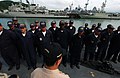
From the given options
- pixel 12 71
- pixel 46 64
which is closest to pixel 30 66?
pixel 12 71

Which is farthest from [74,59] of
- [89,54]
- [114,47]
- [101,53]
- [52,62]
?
[52,62]

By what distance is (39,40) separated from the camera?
19.4 feet

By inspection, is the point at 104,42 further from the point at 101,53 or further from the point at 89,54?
the point at 89,54

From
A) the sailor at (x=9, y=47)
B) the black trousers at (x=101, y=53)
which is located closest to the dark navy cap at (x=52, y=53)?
the sailor at (x=9, y=47)

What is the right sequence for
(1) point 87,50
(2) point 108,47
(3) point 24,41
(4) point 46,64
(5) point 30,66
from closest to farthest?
(4) point 46,64
(3) point 24,41
(5) point 30,66
(1) point 87,50
(2) point 108,47

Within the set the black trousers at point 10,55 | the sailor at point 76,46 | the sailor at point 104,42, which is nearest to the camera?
the black trousers at point 10,55

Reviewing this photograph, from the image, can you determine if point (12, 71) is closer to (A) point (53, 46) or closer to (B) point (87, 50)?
(B) point (87, 50)

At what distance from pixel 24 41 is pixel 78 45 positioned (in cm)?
178

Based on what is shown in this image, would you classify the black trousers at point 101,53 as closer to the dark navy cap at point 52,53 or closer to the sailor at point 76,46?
the sailor at point 76,46

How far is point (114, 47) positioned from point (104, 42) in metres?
0.52

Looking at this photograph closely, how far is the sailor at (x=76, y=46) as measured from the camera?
20.1ft

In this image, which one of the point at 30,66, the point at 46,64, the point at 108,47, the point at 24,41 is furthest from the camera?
the point at 108,47

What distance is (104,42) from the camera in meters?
6.79

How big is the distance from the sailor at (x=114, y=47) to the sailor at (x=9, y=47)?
3456 millimetres
